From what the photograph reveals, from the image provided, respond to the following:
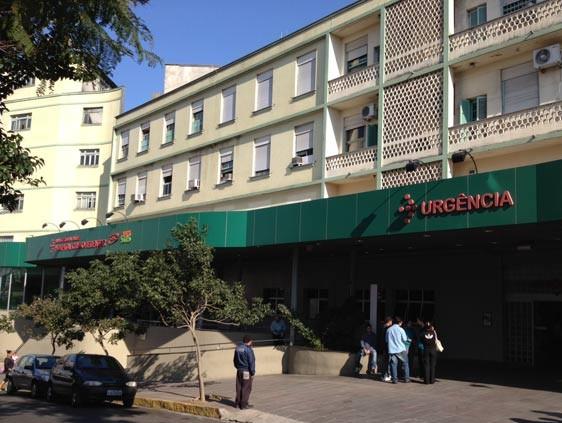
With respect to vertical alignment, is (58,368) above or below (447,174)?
below

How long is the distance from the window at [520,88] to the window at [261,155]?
34.9 ft

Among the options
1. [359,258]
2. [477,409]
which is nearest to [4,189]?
A: [477,409]

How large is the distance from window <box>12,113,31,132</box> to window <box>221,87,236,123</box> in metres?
20.2

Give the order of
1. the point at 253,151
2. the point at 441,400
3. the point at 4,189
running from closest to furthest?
the point at 4,189
the point at 441,400
the point at 253,151

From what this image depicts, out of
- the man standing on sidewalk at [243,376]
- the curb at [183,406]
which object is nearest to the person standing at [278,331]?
the curb at [183,406]

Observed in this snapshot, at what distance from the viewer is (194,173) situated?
102 feet

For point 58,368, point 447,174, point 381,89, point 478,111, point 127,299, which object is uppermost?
point 381,89

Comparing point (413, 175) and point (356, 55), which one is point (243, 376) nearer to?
point (413, 175)

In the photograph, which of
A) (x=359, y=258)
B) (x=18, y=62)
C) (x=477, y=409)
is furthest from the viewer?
(x=359, y=258)

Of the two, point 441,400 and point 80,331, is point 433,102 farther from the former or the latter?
point 80,331

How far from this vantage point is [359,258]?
25.3 meters

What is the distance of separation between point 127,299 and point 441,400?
9.58 m

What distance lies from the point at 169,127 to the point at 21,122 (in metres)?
16.3

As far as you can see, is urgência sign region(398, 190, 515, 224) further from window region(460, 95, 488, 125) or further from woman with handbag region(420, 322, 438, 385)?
window region(460, 95, 488, 125)
